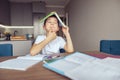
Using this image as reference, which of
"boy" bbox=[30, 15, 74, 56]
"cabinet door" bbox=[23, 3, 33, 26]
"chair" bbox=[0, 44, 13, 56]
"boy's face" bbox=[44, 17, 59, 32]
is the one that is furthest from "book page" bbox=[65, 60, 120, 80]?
"cabinet door" bbox=[23, 3, 33, 26]

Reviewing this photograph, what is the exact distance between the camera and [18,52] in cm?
297

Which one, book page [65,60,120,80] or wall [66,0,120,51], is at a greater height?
wall [66,0,120,51]

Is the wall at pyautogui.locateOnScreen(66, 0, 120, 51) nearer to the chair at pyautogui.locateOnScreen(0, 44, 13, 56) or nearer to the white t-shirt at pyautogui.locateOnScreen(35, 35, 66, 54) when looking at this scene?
the white t-shirt at pyautogui.locateOnScreen(35, 35, 66, 54)

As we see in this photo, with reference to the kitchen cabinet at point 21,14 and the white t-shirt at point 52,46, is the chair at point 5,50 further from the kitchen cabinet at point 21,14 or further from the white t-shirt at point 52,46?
the kitchen cabinet at point 21,14

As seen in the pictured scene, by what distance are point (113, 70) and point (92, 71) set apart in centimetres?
7

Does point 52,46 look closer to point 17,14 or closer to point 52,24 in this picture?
point 52,24

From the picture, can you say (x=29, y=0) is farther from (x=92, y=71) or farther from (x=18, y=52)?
(x=92, y=71)

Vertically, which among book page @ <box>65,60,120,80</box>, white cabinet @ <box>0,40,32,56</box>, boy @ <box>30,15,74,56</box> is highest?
boy @ <box>30,15,74,56</box>

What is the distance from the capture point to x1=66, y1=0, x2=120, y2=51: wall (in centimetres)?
233

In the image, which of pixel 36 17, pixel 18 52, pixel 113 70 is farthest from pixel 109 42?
pixel 36 17

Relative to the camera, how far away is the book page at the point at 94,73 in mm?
494

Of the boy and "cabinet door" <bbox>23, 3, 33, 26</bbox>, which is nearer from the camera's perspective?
the boy

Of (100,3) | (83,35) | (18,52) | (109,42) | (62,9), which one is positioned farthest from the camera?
(62,9)

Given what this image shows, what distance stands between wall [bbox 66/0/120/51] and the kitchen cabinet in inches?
84.2
